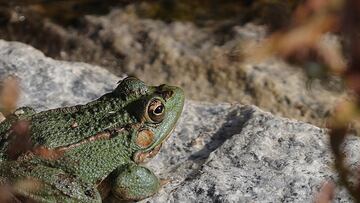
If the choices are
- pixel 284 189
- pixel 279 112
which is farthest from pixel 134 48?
pixel 284 189

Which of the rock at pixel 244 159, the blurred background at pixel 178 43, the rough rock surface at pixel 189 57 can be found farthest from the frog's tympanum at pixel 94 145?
the rough rock surface at pixel 189 57

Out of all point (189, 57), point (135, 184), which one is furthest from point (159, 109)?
point (189, 57)

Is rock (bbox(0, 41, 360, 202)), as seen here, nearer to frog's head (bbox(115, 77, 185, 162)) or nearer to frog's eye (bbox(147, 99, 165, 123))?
frog's head (bbox(115, 77, 185, 162))

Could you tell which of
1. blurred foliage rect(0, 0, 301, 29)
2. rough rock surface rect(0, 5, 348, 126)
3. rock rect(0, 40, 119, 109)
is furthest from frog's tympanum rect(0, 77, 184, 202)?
blurred foliage rect(0, 0, 301, 29)

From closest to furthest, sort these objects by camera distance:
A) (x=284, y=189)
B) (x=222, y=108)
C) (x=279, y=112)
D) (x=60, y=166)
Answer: (x=284, y=189)
(x=60, y=166)
(x=222, y=108)
(x=279, y=112)

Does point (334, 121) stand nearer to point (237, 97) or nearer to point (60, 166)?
point (60, 166)

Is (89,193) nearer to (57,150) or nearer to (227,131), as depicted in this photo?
(57,150)
